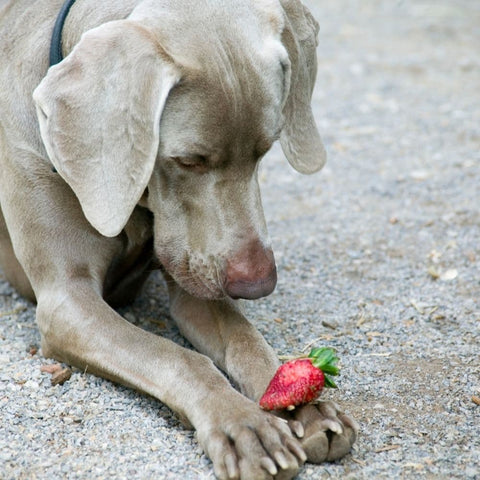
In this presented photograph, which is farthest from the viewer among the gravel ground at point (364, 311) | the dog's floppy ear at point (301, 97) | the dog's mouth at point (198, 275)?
the dog's floppy ear at point (301, 97)

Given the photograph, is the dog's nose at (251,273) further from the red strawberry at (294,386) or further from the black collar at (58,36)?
the black collar at (58,36)

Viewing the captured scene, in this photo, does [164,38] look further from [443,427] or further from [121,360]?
[443,427]

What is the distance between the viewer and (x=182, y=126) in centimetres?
262

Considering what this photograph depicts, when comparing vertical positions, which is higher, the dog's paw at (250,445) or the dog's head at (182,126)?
the dog's head at (182,126)

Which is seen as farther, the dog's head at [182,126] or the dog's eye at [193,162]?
the dog's eye at [193,162]

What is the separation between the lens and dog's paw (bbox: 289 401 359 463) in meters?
2.40

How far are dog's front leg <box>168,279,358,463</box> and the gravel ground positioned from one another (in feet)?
0.25

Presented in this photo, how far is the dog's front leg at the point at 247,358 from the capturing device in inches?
95.2

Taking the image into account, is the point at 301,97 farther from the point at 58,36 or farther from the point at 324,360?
the point at 324,360

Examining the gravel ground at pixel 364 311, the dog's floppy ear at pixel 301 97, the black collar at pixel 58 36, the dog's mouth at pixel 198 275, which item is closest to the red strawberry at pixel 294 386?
the gravel ground at pixel 364 311

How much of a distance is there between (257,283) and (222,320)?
1.51ft

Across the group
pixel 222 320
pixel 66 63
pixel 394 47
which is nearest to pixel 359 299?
pixel 222 320

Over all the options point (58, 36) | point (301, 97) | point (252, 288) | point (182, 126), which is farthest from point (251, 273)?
point (58, 36)

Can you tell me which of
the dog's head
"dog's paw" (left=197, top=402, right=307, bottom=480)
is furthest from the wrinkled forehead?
"dog's paw" (left=197, top=402, right=307, bottom=480)
